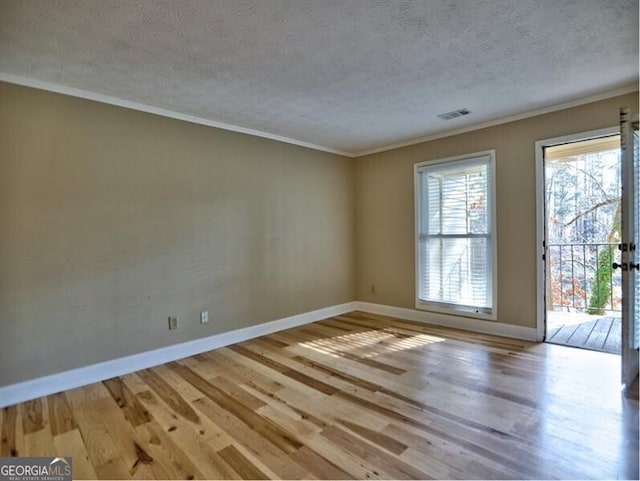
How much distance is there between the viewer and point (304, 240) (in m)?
4.67

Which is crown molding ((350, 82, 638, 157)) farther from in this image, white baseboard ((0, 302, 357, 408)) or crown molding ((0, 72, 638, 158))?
white baseboard ((0, 302, 357, 408))

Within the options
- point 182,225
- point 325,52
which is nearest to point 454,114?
point 325,52

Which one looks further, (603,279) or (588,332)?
(603,279)

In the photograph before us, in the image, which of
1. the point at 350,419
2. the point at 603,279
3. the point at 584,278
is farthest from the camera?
the point at 584,278

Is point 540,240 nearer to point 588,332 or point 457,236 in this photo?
point 457,236

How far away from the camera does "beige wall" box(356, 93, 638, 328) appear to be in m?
3.58

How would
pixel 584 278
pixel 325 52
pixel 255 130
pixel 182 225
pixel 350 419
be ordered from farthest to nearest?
pixel 584 278 → pixel 255 130 → pixel 182 225 → pixel 325 52 → pixel 350 419

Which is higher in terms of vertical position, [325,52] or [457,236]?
[325,52]

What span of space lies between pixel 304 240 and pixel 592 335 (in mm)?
3572

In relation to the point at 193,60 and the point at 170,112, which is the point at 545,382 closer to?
the point at 193,60

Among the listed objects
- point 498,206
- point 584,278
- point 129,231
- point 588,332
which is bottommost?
point 588,332

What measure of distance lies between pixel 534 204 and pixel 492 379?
1.99 metres

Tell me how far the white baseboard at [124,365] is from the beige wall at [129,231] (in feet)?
0.22

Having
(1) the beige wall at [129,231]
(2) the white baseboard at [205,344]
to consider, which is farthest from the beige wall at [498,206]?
(1) the beige wall at [129,231]
